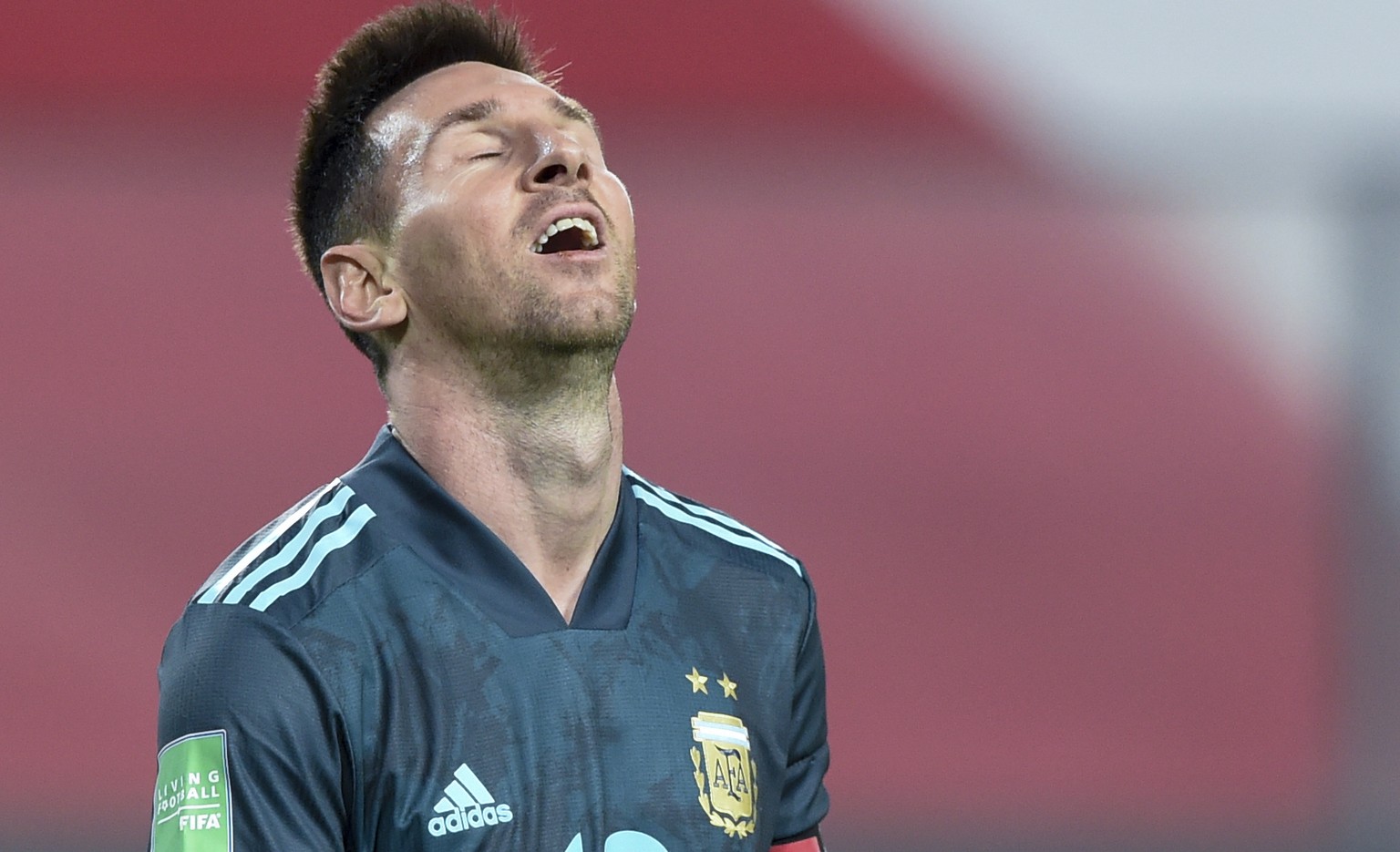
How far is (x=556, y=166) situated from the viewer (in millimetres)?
1619

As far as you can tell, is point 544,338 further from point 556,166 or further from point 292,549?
point 292,549

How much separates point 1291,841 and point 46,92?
3222 mm

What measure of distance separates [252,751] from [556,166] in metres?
0.61

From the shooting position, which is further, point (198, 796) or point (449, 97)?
point (449, 97)

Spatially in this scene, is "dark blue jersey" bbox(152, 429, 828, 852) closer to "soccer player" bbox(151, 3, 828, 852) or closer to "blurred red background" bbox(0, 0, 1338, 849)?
"soccer player" bbox(151, 3, 828, 852)

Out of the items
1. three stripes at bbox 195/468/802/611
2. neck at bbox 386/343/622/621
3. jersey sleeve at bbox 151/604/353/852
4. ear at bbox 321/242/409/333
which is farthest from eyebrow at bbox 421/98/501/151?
jersey sleeve at bbox 151/604/353/852

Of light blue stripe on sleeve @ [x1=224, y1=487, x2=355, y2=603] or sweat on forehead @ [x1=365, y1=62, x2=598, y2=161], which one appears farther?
sweat on forehead @ [x1=365, y1=62, x2=598, y2=161]

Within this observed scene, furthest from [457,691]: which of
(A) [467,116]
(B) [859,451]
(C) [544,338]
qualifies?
(B) [859,451]

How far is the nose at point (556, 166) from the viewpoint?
161cm

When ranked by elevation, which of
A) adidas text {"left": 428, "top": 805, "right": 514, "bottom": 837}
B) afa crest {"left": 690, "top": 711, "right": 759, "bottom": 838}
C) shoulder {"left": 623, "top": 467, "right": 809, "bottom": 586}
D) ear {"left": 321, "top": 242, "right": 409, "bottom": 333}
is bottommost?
adidas text {"left": 428, "top": 805, "right": 514, "bottom": 837}

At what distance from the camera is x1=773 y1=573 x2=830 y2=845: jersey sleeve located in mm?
1750

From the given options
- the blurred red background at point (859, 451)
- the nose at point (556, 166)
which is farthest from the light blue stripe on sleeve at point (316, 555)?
the blurred red background at point (859, 451)

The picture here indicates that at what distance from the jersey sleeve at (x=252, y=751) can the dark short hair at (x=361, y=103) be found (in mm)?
392

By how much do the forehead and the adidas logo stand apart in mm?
648
